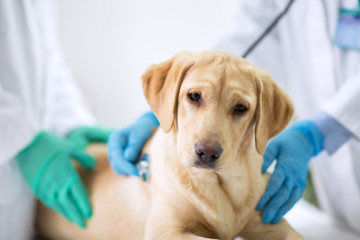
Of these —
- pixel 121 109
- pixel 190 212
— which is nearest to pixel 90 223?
pixel 190 212

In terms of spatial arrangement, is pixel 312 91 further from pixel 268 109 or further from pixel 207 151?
pixel 207 151

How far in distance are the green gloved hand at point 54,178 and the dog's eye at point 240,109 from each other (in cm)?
69

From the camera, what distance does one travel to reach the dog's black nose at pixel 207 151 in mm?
819

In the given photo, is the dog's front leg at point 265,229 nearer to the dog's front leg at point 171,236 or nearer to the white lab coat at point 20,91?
the dog's front leg at point 171,236

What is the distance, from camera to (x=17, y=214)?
1.21m

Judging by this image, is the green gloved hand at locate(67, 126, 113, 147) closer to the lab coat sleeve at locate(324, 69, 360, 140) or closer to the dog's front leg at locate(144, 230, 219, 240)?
the dog's front leg at locate(144, 230, 219, 240)

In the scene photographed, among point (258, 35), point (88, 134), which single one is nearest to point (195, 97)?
point (258, 35)

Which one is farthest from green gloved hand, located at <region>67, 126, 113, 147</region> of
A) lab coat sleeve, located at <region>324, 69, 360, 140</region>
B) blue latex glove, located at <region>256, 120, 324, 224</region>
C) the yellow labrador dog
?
lab coat sleeve, located at <region>324, 69, 360, 140</region>

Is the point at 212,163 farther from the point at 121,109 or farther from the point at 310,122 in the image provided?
the point at 121,109

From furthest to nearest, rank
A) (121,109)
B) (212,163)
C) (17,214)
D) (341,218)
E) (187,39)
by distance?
1. (121,109)
2. (187,39)
3. (341,218)
4. (17,214)
5. (212,163)

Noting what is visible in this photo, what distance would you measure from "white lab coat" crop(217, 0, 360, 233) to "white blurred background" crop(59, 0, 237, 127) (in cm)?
26

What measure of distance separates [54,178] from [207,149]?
71cm

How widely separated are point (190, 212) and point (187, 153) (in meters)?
0.20

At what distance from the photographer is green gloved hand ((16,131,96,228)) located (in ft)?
4.15
